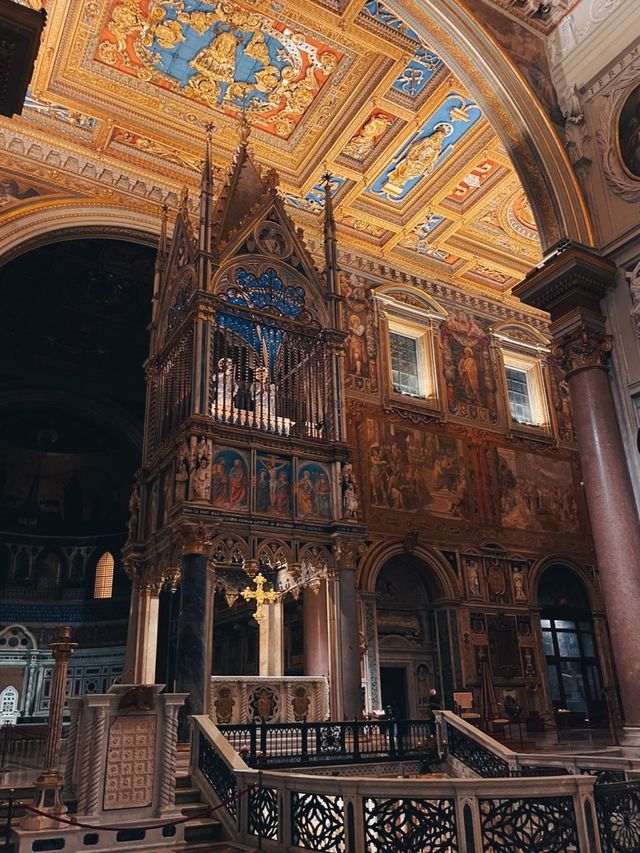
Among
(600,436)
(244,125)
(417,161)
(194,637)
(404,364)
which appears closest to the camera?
(600,436)

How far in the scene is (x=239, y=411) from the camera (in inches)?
500

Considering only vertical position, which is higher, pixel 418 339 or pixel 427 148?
pixel 427 148

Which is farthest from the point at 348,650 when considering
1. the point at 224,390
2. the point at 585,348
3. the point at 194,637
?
the point at 585,348

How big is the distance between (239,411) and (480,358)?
32.2 feet

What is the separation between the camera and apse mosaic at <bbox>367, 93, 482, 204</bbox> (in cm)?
1616

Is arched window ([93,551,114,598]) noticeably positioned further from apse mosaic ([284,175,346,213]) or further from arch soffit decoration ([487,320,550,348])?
arch soffit decoration ([487,320,550,348])

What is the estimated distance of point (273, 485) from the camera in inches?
485

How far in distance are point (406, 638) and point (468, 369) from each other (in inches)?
296

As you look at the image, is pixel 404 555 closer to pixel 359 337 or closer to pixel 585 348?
pixel 359 337

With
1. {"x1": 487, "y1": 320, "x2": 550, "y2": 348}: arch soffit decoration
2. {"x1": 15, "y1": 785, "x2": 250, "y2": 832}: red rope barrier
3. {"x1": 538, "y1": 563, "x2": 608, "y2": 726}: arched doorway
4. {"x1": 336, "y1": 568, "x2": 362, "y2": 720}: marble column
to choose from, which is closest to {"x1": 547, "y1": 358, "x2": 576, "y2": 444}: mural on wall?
{"x1": 487, "y1": 320, "x2": 550, "y2": 348}: arch soffit decoration

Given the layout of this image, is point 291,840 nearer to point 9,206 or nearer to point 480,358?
point 9,206

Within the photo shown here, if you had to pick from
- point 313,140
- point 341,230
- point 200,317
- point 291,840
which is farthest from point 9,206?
point 291,840

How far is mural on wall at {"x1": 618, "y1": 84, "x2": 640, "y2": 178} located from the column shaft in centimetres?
291

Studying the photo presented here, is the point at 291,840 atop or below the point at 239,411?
below
